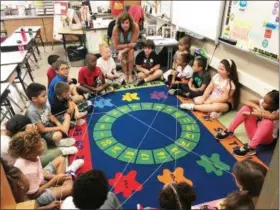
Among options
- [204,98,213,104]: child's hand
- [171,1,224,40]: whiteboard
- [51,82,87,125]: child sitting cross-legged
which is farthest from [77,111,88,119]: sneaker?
[171,1,224,40]: whiteboard

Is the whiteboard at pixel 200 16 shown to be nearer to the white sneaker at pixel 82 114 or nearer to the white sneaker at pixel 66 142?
the white sneaker at pixel 82 114

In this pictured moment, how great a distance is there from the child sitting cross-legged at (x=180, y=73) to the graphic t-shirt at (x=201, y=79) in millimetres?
97

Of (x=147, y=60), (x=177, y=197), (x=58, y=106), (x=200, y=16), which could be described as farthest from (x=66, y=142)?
(x=200, y=16)

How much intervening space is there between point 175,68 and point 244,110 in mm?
1284

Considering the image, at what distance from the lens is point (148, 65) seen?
3.25 m

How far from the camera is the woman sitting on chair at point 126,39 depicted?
307 cm

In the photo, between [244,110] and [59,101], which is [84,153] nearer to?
[59,101]

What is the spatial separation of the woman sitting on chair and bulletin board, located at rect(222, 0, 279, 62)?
3.94 feet

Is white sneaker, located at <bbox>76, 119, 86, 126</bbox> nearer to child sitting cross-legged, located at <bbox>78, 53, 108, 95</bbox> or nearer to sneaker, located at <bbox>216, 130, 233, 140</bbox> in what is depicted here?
child sitting cross-legged, located at <bbox>78, 53, 108, 95</bbox>

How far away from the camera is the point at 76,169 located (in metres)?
1.70

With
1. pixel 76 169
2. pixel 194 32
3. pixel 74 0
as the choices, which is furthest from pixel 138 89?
pixel 74 0

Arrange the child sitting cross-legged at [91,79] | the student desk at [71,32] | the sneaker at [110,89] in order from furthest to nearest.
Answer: the student desk at [71,32] → the sneaker at [110,89] → the child sitting cross-legged at [91,79]

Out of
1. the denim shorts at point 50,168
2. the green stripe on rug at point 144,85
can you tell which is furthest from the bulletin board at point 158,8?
the denim shorts at point 50,168

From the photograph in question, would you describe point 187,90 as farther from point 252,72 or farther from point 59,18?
point 59,18
